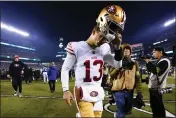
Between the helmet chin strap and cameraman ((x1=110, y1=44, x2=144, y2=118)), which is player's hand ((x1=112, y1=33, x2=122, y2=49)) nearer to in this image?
the helmet chin strap

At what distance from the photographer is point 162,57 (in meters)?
5.91

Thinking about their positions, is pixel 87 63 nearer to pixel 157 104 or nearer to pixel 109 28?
pixel 109 28

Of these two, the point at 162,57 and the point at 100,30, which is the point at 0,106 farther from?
the point at 100,30

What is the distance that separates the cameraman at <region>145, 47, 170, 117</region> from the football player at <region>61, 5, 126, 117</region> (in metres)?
2.35

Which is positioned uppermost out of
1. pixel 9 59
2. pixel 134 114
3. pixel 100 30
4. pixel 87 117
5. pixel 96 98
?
pixel 9 59

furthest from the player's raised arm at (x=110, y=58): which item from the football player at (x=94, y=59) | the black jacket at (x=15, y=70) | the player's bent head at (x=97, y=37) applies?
Answer: the black jacket at (x=15, y=70)

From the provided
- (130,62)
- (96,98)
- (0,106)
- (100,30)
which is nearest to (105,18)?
(100,30)

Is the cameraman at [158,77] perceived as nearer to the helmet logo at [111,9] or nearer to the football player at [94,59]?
the football player at [94,59]

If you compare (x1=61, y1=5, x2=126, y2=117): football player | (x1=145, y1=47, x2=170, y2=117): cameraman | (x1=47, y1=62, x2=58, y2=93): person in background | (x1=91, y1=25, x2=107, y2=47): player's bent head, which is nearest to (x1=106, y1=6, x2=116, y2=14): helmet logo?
(x1=61, y1=5, x2=126, y2=117): football player

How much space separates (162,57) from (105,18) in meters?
3.11

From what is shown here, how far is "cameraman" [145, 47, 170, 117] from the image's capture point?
573 centimetres

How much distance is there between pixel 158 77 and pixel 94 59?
2.71 m

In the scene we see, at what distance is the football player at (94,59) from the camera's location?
317cm

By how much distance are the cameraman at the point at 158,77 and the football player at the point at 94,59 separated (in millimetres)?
2354
